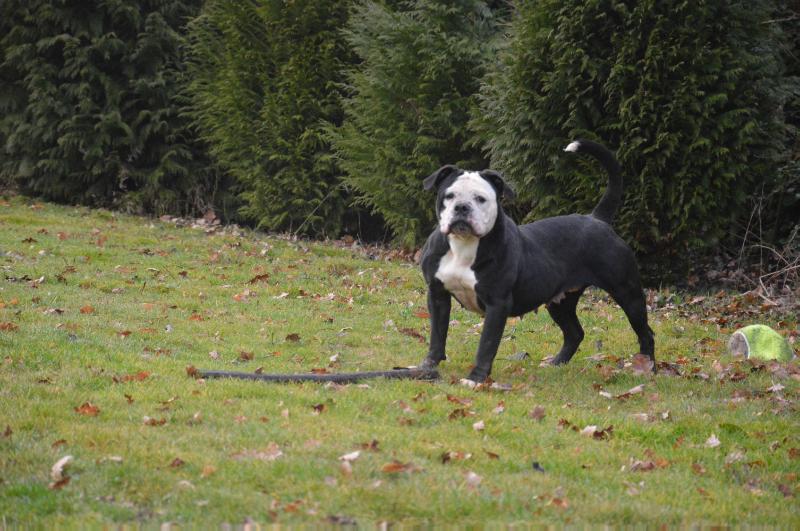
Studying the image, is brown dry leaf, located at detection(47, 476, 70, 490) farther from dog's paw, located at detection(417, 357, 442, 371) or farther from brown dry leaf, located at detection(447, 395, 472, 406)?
dog's paw, located at detection(417, 357, 442, 371)

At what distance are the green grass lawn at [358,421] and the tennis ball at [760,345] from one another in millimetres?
306

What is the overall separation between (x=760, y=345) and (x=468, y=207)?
318cm

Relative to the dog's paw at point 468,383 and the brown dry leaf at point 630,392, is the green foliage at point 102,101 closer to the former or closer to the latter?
the dog's paw at point 468,383

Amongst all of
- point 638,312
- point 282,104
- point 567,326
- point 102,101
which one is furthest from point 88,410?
point 102,101

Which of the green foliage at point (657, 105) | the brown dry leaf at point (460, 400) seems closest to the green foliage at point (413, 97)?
the green foliage at point (657, 105)

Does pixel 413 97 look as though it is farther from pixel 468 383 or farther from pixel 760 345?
pixel 468 383

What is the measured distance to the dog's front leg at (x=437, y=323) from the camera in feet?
21.1

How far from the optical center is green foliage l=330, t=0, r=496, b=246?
1195cm

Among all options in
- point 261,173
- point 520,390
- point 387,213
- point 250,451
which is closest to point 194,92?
point 261,173

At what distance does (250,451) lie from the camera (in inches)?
174

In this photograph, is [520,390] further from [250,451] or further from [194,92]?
[194,92]

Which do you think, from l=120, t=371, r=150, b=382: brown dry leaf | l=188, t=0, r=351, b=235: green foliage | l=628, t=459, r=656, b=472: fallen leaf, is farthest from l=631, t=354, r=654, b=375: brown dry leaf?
l=188, t=0, r=351, b=235: green foliage

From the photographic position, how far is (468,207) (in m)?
5.92

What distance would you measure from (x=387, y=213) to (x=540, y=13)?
145 inches
